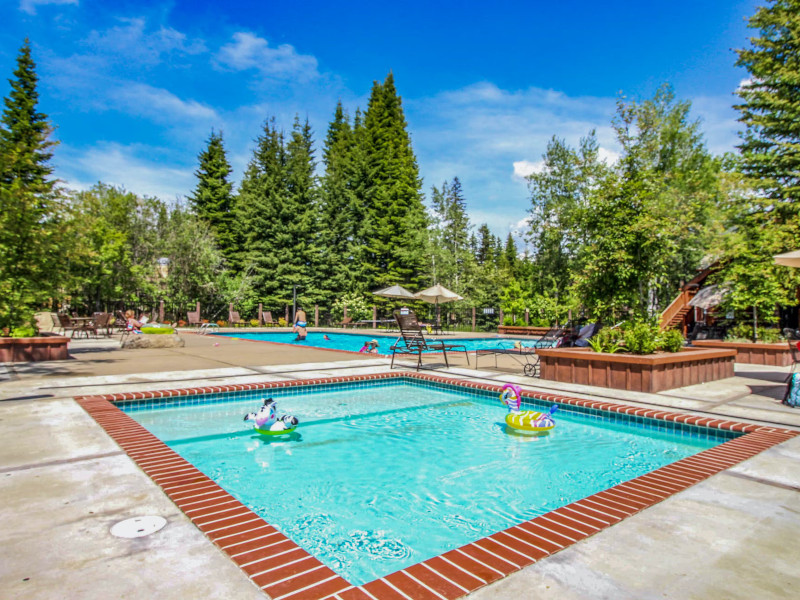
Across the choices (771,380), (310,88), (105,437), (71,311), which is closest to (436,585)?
(105,437)

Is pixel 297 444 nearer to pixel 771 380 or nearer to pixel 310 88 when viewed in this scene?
pixel 771 380

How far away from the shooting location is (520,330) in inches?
838

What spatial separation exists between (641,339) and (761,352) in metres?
5.75

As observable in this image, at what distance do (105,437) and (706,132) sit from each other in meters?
29.2

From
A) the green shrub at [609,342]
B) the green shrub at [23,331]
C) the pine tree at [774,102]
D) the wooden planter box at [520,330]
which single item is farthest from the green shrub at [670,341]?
the wooden planter box at [520,330]

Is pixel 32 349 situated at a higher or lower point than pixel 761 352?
higher

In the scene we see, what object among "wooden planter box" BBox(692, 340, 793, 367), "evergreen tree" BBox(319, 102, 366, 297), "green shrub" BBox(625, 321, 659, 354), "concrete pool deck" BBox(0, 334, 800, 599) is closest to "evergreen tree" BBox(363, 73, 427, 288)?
"evergreen tree" BBox(319, 102, 366, 297)

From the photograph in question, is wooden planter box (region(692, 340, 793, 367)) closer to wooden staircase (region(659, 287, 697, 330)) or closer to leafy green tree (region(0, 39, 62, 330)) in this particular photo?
wooden staircase (region(659, 287, 697, 330))

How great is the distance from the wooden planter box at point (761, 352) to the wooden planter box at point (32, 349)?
14.2 meters

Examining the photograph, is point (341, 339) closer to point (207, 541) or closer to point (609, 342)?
point (609, 342)

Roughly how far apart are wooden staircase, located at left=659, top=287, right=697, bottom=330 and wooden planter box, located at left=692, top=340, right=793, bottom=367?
8098mm

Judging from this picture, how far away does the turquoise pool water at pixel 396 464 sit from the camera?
3121mm

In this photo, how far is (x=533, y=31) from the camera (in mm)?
15031

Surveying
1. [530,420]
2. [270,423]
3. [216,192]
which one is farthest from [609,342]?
[216,192]
